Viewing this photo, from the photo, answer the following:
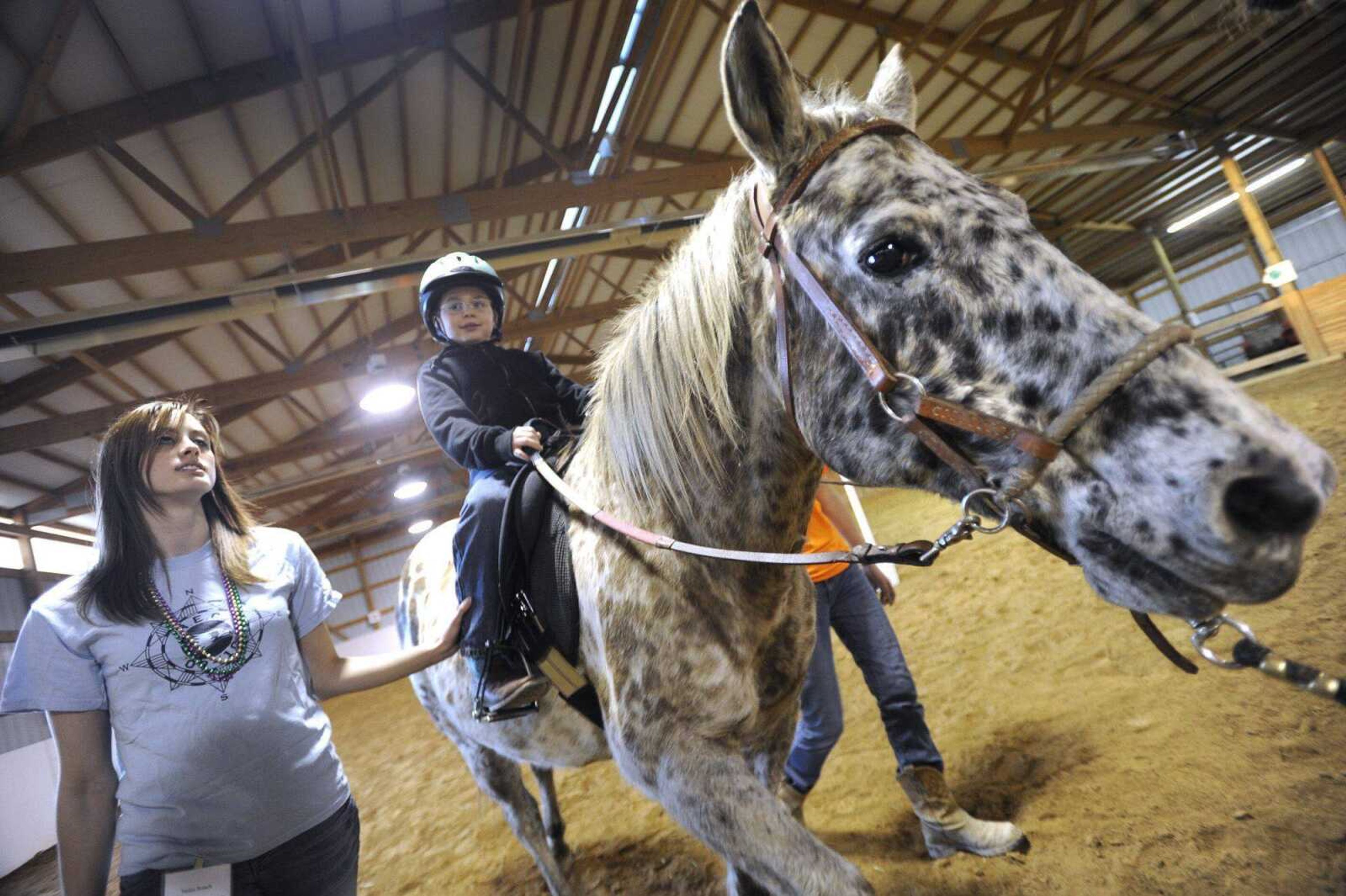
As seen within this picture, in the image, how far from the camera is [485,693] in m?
1.91

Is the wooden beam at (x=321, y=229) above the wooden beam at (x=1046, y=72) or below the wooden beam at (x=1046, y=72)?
below

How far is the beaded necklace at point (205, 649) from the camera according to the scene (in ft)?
5.04

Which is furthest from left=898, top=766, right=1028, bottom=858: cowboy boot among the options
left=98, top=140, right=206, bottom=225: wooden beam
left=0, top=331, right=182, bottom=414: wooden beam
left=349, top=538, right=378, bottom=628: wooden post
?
left=349, top=538, right=378, bottom=628: wooden post

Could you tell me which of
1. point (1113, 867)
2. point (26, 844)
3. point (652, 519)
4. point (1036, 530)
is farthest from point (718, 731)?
point (26, 844)

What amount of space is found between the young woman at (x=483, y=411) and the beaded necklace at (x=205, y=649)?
0.57m

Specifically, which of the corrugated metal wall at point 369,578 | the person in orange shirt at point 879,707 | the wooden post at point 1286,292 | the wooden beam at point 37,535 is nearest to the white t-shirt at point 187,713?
the person in orange shirt at point 879,707

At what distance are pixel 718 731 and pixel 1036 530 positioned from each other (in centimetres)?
82

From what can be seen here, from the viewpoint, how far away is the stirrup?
1816 millimetres

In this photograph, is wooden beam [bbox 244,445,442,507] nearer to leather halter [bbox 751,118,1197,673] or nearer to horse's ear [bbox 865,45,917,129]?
horse's ear [bbox 865,45,917,129]

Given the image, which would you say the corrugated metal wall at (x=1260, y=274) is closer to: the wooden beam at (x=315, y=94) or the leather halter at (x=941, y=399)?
the wooden beam at (x=315, y=94)

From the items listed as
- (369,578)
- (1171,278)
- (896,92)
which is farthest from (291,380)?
(1171,278)

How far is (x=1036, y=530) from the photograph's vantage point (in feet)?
3.37

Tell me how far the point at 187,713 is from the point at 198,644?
0.16m

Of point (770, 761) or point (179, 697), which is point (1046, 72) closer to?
point (770, 761)
